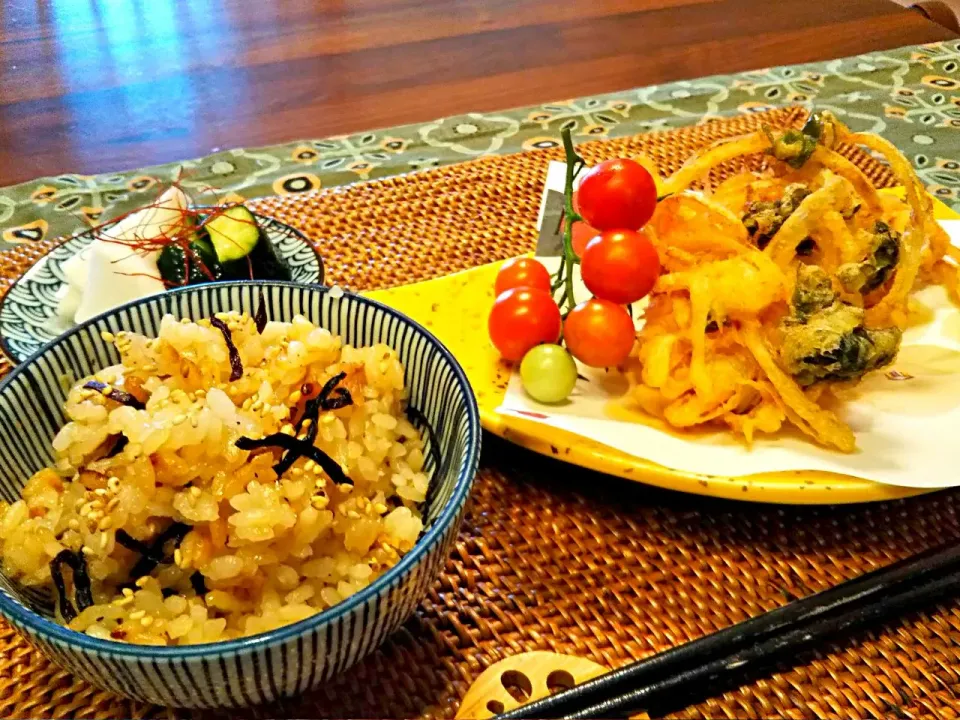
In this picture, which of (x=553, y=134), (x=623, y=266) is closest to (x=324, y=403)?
(x=623, y=266)

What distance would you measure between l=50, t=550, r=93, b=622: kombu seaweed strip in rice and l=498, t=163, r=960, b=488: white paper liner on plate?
0.59 meters

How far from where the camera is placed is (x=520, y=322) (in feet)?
4.19

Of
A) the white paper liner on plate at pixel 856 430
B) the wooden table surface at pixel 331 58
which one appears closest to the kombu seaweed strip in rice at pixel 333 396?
the white paper liner on plate at pixel 856 430

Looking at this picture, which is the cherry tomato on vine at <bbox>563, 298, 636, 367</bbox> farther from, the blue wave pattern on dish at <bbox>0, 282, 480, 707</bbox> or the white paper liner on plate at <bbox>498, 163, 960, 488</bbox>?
the blue wave pattern on dish at <bbox>0, 282, 480, 707</bbox>

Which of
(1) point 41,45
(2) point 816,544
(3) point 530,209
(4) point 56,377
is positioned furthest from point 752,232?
(1) point 41,45

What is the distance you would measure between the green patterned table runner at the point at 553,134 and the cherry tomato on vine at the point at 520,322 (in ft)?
2.85

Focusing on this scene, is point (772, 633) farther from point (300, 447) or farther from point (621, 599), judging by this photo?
point (300, 447)

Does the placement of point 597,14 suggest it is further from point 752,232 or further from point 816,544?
point 816,544

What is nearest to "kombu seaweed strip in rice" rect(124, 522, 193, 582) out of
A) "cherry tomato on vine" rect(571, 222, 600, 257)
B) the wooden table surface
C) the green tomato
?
the green tomato

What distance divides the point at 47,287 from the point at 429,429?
2.64ft

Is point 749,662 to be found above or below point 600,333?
below

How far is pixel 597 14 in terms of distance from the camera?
3.14 meters

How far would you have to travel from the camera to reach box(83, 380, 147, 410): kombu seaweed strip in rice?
916mm

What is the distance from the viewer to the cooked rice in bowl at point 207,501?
2.64 ft
